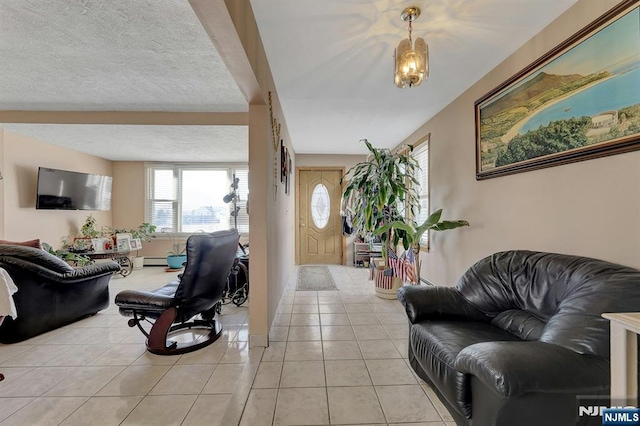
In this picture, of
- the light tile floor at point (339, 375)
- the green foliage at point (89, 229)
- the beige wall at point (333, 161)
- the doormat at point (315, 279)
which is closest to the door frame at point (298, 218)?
the beige wall at point (333, 161)

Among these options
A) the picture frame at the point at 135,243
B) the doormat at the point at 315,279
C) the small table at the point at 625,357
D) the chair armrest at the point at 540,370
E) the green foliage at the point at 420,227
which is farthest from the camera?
the picture frame at the point at 135,243

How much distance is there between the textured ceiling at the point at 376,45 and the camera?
180 cm

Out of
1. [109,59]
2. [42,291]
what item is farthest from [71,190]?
[109,59]

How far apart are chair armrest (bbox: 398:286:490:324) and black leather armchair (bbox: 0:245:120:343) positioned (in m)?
3.29

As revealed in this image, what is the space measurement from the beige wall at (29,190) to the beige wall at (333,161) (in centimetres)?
430

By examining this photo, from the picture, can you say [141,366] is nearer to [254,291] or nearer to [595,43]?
[254,291]

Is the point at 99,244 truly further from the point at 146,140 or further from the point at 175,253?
the point at 146,140

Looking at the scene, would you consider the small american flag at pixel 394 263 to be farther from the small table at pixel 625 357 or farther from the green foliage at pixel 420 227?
the small table at pixel 625 357

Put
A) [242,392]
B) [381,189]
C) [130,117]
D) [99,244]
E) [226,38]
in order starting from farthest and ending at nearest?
[99,244] < [381,189] < [130,117] < [242,392] < [226,38]

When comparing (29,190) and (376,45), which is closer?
(376,45)

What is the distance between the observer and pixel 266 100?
2418 millimetres

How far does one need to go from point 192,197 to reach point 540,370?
266 inches

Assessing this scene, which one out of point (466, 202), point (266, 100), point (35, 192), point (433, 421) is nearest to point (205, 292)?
point (266, 100)

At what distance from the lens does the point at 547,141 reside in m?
1.95
